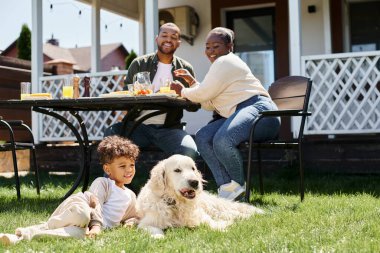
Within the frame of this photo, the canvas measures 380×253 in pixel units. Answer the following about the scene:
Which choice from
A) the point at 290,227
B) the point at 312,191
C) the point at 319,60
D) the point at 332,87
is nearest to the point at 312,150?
the point at 332,87

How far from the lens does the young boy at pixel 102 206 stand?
9.41ft

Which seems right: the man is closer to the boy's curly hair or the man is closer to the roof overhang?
the boy's curly hair

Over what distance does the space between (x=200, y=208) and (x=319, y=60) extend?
14.3ft

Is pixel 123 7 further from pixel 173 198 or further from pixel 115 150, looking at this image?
pixel 173 198

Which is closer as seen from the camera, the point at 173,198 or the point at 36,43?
the point at 173,198

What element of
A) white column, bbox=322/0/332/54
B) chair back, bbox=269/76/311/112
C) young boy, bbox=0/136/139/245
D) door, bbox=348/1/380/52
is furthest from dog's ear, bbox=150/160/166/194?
door, bbox=348/1/380/52

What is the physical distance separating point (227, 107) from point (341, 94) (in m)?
2.88

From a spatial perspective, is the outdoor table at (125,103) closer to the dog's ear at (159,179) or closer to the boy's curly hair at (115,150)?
Answer: the boy's curly hair at (115,150)

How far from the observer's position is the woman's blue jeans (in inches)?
157

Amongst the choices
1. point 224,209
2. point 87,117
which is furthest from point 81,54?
point 224,209

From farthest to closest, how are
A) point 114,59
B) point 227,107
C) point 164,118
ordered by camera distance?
point 114,59
point 164,118
point 227,107

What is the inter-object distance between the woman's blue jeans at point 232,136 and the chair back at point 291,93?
0.25 metres

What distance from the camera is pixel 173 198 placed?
10.2 feet

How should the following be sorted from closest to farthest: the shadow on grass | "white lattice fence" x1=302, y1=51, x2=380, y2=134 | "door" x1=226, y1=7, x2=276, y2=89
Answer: the shadow on grass
"white lattice fence" x1=302, y1=51, x2=380, y2=134
"door" x1=226, y1=7, x2=276, y2=89
